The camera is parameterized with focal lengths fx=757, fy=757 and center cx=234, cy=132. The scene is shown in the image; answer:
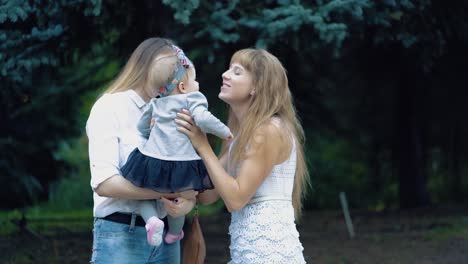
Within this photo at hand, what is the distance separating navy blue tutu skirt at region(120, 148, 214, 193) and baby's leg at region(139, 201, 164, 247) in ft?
0.36

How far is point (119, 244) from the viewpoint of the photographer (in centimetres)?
289

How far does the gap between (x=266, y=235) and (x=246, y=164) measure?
0.32 m

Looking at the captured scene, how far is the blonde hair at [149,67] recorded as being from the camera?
2.98m

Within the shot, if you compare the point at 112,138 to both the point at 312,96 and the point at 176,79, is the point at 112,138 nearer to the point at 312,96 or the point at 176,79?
the point at 176,79

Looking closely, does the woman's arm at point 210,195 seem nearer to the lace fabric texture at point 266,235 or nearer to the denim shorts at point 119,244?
the lace fabric texture at point 266,235

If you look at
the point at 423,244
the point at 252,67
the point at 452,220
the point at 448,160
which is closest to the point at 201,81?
the point at 423,244

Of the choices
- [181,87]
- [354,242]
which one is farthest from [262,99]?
[354,242]

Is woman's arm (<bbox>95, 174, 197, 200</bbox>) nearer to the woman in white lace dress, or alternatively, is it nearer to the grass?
the woman in white lace dress

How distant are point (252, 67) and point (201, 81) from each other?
4768 mm

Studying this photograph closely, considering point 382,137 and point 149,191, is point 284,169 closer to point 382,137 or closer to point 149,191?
point 149,191

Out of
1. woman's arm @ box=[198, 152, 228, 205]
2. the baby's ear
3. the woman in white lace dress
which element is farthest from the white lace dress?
the baby's ear

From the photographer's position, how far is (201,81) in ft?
26.2

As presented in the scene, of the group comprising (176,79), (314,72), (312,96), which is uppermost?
(176,79)

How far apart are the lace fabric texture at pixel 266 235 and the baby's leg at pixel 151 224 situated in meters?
0.46
